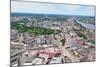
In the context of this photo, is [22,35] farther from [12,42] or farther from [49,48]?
[49,48]

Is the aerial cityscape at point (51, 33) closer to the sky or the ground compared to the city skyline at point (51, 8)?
closer to the ground

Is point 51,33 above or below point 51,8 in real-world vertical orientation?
below

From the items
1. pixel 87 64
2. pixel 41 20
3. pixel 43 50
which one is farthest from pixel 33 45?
pixel 87 64

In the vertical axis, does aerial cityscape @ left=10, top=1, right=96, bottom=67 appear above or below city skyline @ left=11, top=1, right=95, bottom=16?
below
